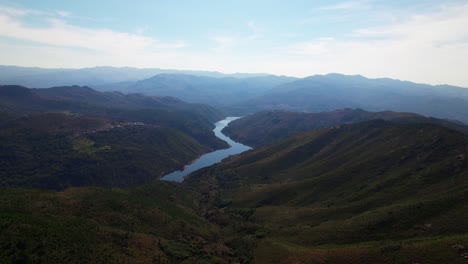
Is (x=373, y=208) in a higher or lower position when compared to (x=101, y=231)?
higher

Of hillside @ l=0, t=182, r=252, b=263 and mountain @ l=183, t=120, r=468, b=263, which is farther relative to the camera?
mountain @ l=183, t=120, r=468, b=263

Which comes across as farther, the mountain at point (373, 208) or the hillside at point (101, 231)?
the mountain at point (373, 208)

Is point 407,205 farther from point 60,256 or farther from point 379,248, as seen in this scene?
point 60,256

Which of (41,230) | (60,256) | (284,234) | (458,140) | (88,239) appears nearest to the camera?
(60,256)

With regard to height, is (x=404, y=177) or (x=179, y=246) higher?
(x=404, y=177)

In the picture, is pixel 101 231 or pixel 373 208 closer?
pixel 101 231

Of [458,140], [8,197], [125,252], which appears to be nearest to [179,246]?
[125,252]

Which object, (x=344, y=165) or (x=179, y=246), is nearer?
(x=179, y=246)

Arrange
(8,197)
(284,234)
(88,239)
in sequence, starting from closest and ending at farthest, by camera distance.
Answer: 1. (88,239)
2. (8,197)
3. (284,234)
